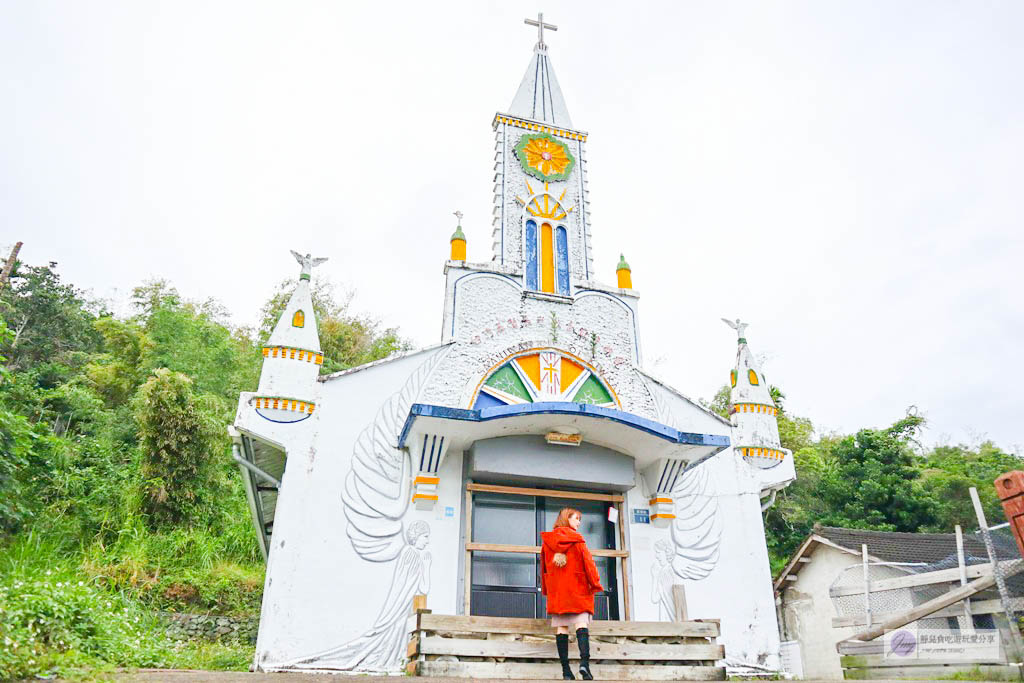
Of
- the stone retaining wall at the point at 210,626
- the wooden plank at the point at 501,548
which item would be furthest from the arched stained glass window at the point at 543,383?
the stone retaining wall at the point at 210,626

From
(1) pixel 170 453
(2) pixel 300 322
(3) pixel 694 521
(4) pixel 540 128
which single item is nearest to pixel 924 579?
(3) pixel 694 521

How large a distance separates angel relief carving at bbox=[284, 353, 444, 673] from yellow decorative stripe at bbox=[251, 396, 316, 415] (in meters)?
0.79

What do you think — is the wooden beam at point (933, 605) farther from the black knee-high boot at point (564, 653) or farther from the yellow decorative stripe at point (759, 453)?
the black knee-high boot at point (564, 653)

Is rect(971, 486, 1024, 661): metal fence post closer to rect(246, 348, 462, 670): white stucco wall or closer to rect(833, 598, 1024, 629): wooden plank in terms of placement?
rect(833, 598, 1024, 629): wooden plank

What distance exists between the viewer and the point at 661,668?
7105 mm

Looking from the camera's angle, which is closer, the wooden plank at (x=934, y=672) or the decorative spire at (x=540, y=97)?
the wooden plank at (x=934, y=672)

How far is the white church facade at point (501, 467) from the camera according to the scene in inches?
338

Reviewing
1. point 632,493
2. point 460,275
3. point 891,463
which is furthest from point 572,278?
point 891,463

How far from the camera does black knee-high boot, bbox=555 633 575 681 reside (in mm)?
6246

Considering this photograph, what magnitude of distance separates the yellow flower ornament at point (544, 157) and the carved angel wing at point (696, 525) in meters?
5.37

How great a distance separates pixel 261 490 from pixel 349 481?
2.28 m

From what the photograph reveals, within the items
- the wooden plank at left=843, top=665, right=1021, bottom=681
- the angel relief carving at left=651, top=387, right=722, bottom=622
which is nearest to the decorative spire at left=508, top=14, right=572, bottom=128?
the angel relief carving at left=651, top=387, right=722, bottom=622

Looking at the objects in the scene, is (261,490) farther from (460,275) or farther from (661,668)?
(661,668)

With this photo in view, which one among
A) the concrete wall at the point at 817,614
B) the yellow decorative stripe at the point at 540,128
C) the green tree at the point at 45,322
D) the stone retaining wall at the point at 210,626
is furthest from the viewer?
the green tree at the point at 45,322
